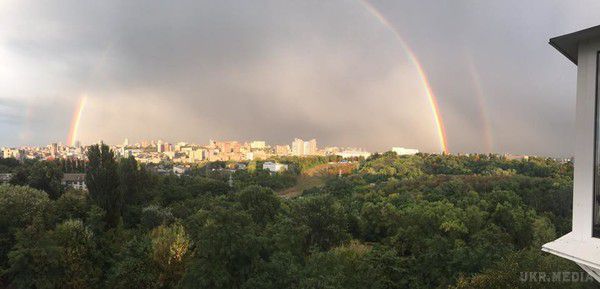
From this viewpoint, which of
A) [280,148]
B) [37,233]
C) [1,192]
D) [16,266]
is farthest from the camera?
[280,148]

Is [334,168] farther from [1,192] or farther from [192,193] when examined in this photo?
[1,192]

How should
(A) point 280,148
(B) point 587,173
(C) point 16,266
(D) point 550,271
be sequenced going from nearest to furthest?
(B) point 587,173, (D) point 550,271, (C) point 16,266, (A) point 280,148

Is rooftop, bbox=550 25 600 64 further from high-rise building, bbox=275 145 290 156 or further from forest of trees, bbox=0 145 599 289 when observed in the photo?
high-rise building, bbox=275 145 290 156

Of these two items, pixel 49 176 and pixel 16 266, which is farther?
pixel 49 176

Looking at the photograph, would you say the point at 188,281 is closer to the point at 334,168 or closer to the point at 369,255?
the point at 369,255

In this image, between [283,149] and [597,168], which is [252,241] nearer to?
[597,168]

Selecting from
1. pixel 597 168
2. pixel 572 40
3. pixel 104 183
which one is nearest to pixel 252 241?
pixel 597 168

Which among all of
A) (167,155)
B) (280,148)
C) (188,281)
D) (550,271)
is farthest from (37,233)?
(167,155)

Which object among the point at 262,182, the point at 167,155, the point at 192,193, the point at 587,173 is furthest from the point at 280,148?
the point at 587,173

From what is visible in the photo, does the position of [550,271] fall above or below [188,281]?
above
